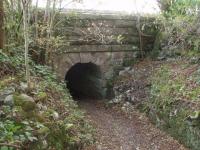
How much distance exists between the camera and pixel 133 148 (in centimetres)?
705

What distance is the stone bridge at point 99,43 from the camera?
34.2 ft

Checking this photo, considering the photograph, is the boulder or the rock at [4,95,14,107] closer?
the rock at [4,95,14,107]

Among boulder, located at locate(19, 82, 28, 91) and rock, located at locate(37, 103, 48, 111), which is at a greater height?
boulder, located at locate(19, 82, 28, 91)

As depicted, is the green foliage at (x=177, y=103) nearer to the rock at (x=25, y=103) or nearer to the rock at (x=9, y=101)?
the rock at (x=25, y=103)

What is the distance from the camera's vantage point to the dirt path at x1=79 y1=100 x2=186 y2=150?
23.3 feet

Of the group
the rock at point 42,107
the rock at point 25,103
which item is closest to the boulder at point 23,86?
the rock at point 42,107

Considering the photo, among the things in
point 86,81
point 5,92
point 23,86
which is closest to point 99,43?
point 86,81

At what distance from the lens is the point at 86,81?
498 inches

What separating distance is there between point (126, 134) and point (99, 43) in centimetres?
387

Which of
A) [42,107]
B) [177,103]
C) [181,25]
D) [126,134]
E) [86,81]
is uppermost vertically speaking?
[181,25]

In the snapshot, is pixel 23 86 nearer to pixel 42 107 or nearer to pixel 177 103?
pixel 42 107

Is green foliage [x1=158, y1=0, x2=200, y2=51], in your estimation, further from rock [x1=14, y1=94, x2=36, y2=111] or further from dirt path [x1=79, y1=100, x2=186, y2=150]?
rock [x1=14, y1=94, x2=36, y2=111]

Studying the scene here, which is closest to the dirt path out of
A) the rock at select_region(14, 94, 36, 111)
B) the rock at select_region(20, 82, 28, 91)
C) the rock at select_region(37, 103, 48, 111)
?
the rock at select_region(37, 103, 48, 111)

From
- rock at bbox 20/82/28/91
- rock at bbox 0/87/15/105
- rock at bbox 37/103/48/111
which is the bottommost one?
rock at bbox 37/103/48/111
